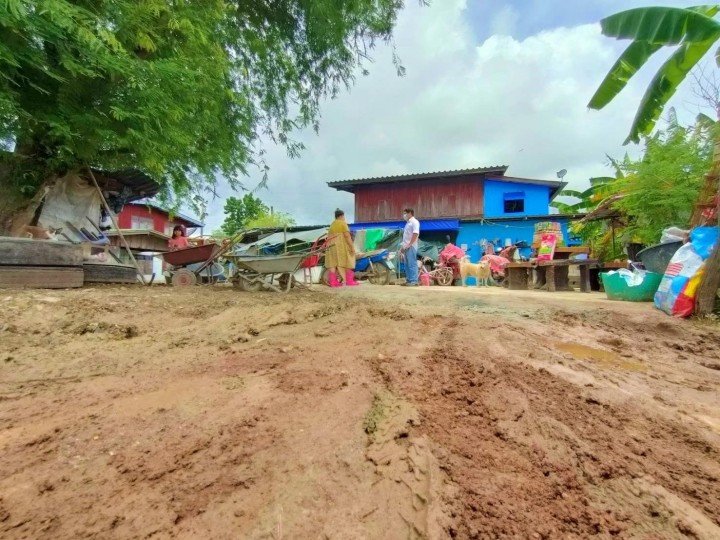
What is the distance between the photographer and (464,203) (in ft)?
61.3

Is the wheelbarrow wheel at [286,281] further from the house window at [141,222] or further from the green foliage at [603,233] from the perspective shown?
the house window at [141,222]

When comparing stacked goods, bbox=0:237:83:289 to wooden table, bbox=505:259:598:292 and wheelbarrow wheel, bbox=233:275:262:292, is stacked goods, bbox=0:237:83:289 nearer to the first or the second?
wheelbarrow wheel, bbox=233:275:262:292

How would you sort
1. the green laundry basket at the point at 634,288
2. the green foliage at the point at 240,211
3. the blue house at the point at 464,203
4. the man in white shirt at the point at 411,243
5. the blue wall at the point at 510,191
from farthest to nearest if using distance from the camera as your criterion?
the green foliage at the point at 240,211, the blue wall at the point at 510,191, the blue house at the point at 464,203, the man in white shirt at the point at 411,243, the green laundry basket at the point at 634,288

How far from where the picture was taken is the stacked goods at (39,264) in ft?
13.6

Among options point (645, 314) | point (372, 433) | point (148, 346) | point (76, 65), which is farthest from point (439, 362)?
point (76, 65)

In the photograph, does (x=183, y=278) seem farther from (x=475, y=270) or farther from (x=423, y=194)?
(x=423, y=194)

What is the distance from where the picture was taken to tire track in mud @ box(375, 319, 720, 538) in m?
1.05

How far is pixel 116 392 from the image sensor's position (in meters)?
1.89

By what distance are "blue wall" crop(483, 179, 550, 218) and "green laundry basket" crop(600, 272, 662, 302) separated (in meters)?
13.0

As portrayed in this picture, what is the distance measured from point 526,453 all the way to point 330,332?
2053 millimetres

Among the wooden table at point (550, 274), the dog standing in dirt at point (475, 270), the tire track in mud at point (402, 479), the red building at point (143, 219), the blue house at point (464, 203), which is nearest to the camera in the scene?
the tire track in mud at point (402, 479)

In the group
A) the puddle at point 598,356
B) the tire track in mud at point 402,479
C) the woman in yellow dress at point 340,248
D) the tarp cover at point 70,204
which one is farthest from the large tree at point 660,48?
the tarp cover at point 70,204

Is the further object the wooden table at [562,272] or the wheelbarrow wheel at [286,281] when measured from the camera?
the wooden table at [562,272]

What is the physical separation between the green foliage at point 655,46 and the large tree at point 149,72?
395cm
